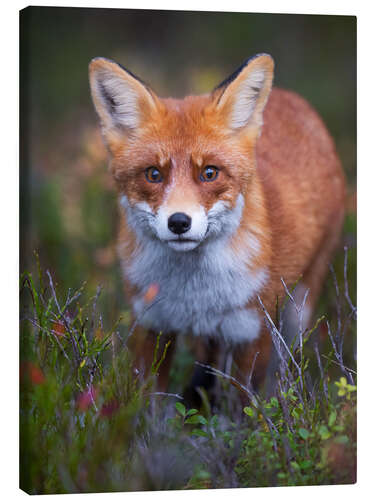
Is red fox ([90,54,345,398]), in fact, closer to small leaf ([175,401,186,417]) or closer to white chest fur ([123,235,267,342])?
white chest fur ([123,235,267,342])

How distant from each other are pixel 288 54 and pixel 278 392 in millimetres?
2641

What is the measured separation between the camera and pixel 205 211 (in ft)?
12.0

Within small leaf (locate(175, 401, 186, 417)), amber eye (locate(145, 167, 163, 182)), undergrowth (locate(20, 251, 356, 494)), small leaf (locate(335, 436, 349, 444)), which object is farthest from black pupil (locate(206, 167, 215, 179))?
small leaf (locate(335, 436, 349, 444))

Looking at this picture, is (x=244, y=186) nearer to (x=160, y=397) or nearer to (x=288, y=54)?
(x=160, y=397)

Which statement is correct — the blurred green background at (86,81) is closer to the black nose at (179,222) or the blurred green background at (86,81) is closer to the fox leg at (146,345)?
the fox leg at (146,345)

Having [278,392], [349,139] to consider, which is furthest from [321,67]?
[278,392]

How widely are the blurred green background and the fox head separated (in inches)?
18.9

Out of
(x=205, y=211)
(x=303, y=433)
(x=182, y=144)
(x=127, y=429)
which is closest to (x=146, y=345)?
(x=127, y=429)

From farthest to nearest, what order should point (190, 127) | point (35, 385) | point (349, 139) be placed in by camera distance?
1. point (349, 139)
2. point (190, 127)
3. point (35, 385)

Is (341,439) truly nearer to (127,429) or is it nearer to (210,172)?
(127,429)

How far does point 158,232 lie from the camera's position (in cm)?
361

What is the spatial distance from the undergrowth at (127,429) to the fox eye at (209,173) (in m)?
0.91

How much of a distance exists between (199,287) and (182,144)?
0.85m

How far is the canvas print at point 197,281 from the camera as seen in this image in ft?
11.7
